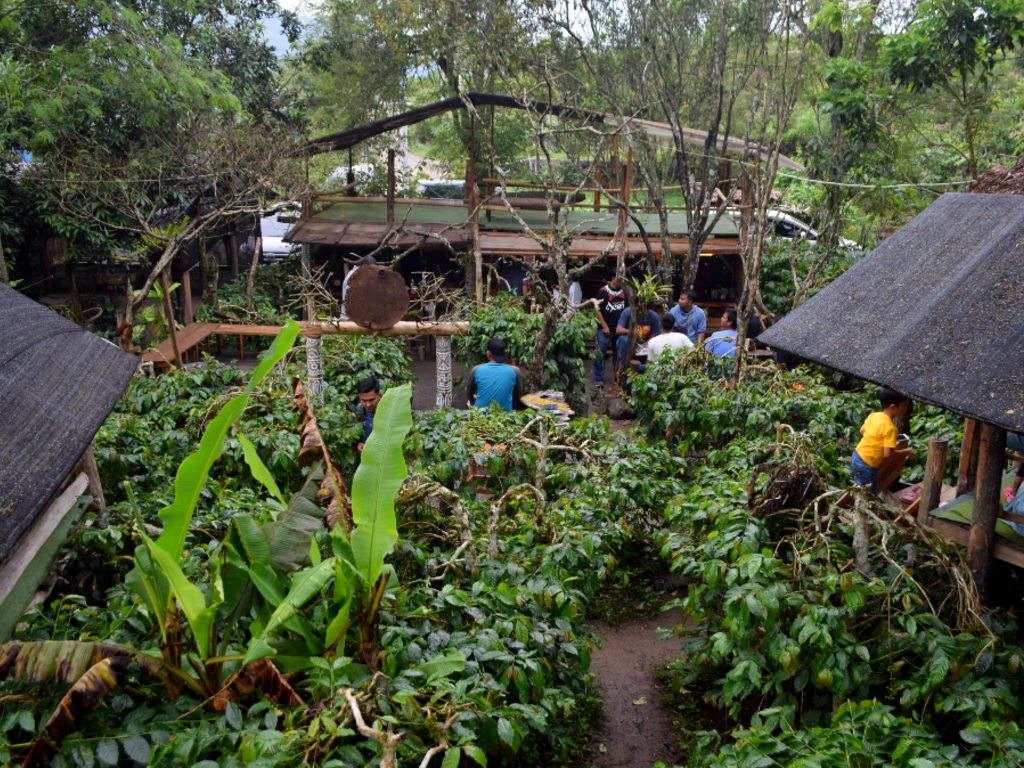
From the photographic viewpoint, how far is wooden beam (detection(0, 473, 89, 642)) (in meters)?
3.44

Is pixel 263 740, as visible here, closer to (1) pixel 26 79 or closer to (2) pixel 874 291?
(2) pixel 874 291

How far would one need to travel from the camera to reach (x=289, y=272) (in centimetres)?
1791

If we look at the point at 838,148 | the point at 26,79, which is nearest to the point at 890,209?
the point at 838,148

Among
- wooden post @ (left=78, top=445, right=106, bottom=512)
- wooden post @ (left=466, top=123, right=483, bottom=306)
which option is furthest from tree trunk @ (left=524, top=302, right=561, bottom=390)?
wooden post @ (left=78, top=445, right=106, bottom=512)

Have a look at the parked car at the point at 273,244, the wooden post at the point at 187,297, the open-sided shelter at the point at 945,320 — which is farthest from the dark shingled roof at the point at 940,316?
the parked car at the point at 273,244

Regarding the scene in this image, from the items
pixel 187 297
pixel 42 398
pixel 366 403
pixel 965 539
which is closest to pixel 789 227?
pixel 187 297

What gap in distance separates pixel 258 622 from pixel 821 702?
2.75 m

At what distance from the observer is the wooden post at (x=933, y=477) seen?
4977mm

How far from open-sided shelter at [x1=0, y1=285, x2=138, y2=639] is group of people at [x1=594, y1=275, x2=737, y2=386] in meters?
6.50

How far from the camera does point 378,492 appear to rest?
366 cm

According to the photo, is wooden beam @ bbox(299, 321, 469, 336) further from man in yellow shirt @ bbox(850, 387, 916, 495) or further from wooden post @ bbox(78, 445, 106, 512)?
man in yellow shirt @ bbox(850, 387, 916, 495)

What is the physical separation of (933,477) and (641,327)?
724 centimetres

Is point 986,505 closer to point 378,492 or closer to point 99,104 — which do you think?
point 378,492

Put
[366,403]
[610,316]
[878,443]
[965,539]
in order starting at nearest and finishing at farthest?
[965,539] → [878,443] → [366,403] → [610,316]
